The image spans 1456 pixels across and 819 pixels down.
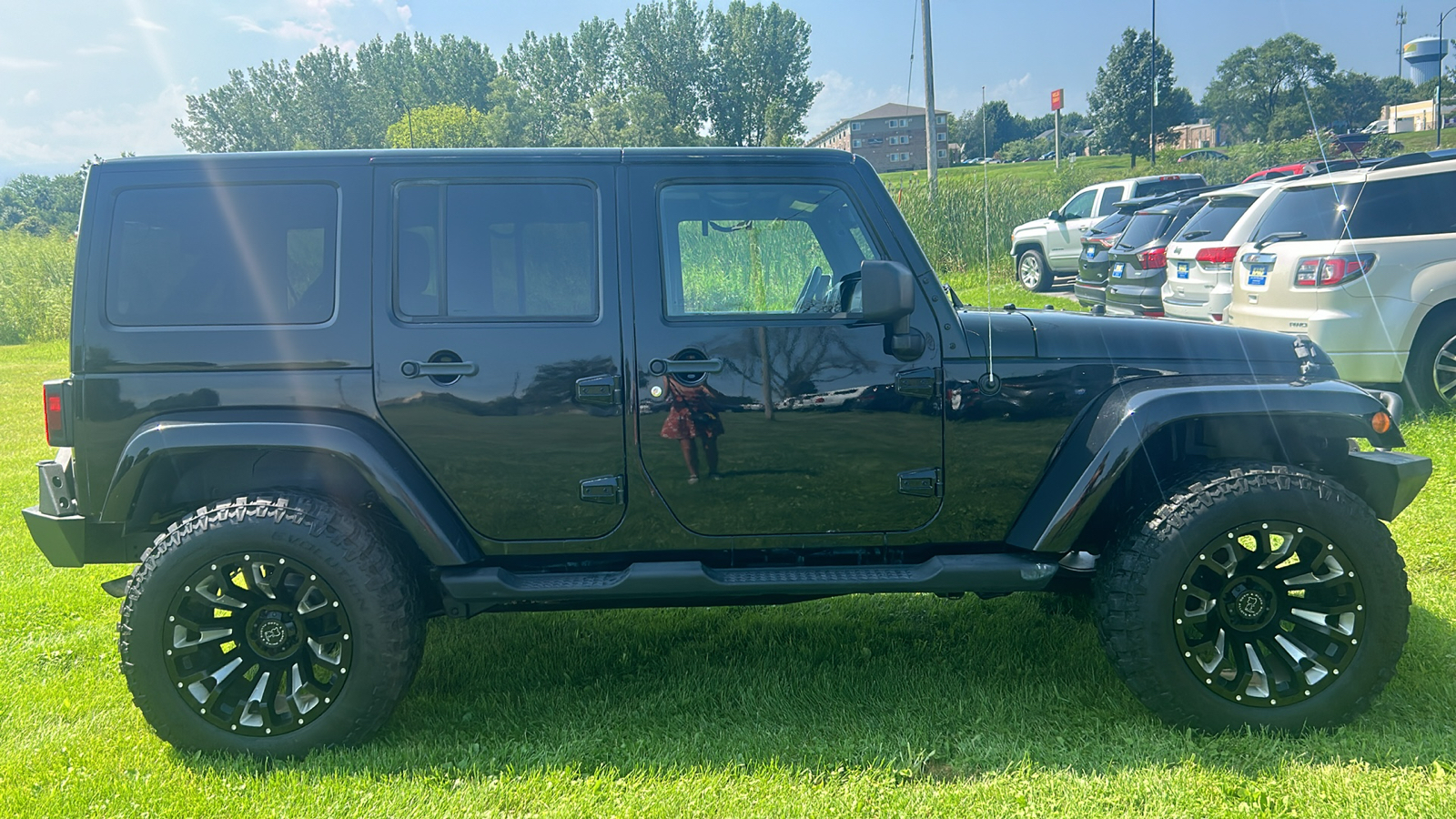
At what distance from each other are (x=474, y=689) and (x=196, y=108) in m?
104

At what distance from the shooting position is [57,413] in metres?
3.28

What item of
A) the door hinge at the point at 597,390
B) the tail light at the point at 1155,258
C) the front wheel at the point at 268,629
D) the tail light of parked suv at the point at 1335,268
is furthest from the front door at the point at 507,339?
the tail light at the point at 1155,258

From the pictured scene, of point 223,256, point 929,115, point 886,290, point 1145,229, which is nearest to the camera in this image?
point 886,290

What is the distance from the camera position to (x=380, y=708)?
3309 mm

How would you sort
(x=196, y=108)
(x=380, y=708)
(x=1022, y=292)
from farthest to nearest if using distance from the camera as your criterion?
1. (x=196, y=108)
2. (x=1022, y=292)
3. (x=380, y=708)

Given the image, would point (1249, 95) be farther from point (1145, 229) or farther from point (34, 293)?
point (34, 293)

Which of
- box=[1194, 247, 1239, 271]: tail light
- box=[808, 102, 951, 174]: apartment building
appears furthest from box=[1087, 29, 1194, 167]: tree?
box=[808, 102, 951, 174]: apartment building

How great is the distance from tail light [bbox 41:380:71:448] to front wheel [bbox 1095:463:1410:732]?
350cm

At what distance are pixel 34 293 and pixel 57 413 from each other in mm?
22192

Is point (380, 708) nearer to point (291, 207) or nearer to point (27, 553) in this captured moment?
point (291, 207)

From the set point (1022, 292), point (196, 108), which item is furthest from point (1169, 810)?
point (196, 108)

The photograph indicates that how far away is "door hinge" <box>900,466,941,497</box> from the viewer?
3.40 m

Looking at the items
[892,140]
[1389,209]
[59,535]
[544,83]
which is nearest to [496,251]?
[59,535]

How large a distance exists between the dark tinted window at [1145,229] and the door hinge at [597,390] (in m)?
10.6
